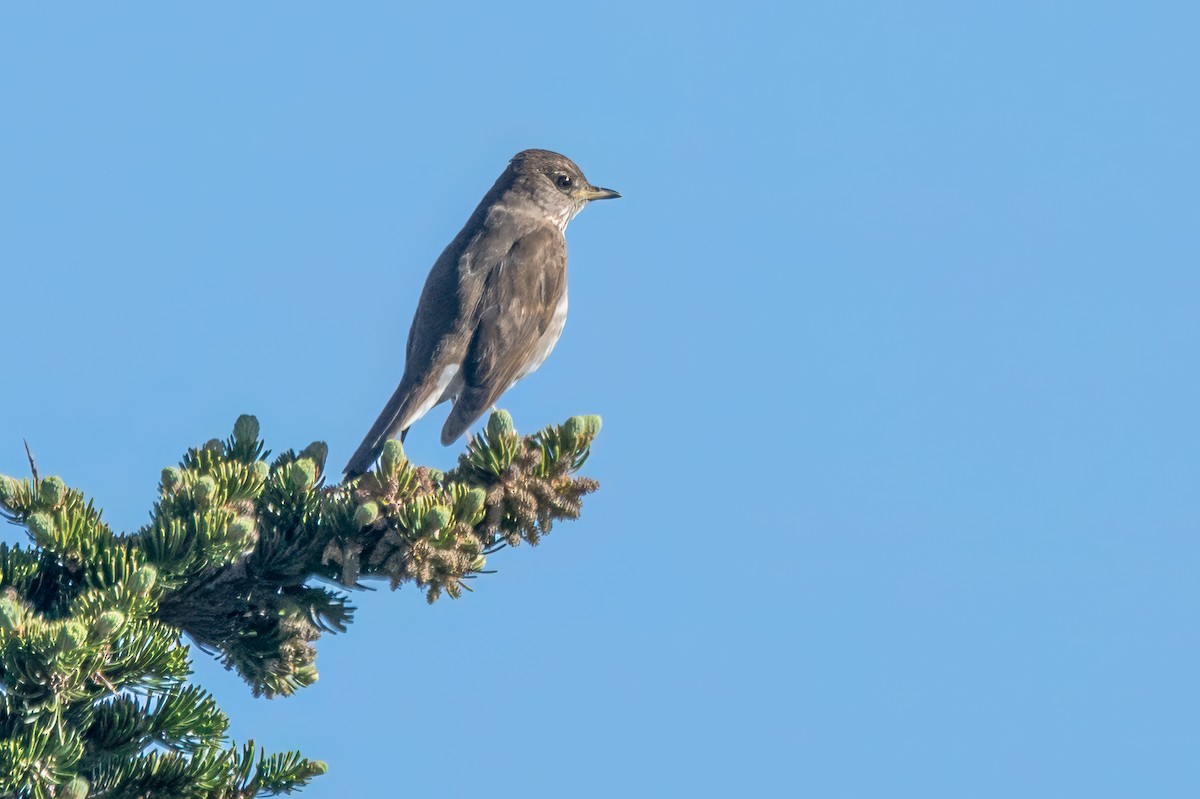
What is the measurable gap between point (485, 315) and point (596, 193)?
2.40 meters

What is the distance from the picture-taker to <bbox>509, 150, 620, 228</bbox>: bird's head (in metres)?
11.5

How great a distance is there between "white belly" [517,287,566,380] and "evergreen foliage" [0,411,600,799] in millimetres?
5050

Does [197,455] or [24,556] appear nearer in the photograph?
[24,556]

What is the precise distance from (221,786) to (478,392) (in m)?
5.60

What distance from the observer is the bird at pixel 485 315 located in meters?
9.27

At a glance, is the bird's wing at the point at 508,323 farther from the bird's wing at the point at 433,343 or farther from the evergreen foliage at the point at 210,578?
the evergreen foliage at the point at 210,578

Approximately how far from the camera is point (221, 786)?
3969 millimetres

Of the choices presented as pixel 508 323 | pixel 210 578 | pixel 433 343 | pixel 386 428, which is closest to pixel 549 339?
pixel 508 323

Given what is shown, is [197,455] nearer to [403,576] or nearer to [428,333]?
[403,576]

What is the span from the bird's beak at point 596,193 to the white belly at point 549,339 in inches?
63.5

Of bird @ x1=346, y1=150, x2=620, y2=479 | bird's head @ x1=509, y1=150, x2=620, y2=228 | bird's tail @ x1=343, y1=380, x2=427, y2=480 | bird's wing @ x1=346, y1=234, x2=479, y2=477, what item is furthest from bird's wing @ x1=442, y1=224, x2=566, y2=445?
bird's head @ x1=509, y1=150, x2=620, y2=228

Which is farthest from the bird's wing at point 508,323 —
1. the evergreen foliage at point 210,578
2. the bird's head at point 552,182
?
the evergreen foliage at point 210,578

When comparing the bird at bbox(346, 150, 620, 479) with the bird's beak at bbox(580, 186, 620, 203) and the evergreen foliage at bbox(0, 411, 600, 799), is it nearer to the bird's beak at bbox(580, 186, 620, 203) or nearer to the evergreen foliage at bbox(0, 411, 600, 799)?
the bird's beak at bbox(580, 186, 620, 203)

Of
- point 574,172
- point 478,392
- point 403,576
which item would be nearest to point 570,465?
point 403,576
